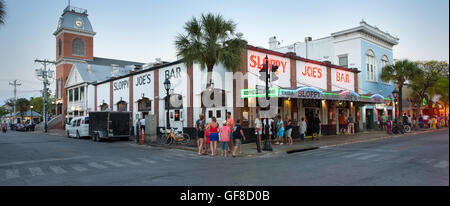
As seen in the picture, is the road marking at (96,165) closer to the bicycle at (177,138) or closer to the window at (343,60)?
the bicycle at (177,138)

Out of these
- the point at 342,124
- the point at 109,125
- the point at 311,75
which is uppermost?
the point at 311,75

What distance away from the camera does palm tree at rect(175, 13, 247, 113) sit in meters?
16.4

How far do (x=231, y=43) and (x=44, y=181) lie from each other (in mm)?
11734

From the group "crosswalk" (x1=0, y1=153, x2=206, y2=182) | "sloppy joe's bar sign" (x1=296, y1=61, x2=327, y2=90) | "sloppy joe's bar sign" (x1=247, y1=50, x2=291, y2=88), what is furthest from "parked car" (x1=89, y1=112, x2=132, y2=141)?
"sloppy joe's bar sign" (x1=296, y1=61, x2=327, y2=90)

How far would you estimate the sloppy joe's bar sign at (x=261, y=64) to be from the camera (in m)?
19.6

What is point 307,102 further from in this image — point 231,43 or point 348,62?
point 348,62

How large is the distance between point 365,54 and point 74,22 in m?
43.0

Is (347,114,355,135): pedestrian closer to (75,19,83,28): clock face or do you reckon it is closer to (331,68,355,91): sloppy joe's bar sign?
(331,68,355,91): sloppy joe's bar sign

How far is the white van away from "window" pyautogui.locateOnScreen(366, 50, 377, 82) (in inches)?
1036

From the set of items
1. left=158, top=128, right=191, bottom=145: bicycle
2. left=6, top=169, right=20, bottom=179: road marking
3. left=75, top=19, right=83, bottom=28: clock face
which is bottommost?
left=6, top=169, right=20, bottom=179: road marking

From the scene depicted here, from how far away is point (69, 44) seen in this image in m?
46.6

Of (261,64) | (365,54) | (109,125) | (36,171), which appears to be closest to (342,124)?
(261,64)

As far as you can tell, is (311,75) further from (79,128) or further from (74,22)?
(74,22)
